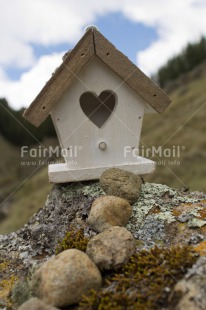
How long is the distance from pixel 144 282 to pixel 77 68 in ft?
9.71

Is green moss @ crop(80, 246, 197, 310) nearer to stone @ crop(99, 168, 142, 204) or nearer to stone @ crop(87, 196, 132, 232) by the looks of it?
stone @ crop(87, 196, 132, 232)

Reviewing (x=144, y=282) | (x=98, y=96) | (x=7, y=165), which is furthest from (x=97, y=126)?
(x=7, y=165)

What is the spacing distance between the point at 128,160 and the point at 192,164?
1837cm

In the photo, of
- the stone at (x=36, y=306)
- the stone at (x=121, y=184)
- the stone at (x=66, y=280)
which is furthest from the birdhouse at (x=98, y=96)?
the stone at (x=36, y=306)

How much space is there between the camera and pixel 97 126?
216 inches

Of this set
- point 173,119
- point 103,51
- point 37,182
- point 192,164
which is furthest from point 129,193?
point 173,119

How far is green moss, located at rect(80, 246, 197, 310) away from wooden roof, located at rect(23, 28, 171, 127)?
242 centimetres

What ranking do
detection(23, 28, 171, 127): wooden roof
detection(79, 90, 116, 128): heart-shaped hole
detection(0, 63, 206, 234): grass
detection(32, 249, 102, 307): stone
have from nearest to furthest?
1. detection(32, 249, 102, 307): stone
2. detection(23, 28, 171, 127): wooden roof
3. detection(79, 90, 116, 128): heart-shaped hole
4. detection(0, 63, 206, 234): grass

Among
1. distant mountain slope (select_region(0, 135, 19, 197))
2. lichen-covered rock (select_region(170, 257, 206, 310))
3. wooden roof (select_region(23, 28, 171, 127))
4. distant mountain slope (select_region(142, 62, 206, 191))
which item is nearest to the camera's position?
lichen-covered rock (select_region(170, 257, 206, 310))

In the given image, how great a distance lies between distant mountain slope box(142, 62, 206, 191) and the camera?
21167 millimetres

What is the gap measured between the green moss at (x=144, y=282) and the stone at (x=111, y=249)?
0.09m

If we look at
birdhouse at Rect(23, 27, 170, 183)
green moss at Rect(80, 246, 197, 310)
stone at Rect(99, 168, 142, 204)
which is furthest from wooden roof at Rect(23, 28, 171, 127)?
green moss at Rect(80, 246, 197, 310)

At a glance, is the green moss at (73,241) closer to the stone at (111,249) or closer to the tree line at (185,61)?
the stone at (111,249)

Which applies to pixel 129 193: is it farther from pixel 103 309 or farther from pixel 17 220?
pixel 17 220
